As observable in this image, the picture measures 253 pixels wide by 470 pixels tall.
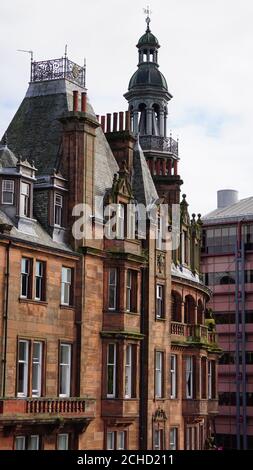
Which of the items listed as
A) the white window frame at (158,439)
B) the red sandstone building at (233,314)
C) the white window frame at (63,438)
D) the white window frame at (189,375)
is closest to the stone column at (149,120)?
the white window frame at (189,375)

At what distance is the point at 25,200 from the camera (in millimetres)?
43031

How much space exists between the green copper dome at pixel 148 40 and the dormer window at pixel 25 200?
3027 centimetres

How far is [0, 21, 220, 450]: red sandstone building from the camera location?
40625 millimetres

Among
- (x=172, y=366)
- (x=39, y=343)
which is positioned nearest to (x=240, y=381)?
(x=172, y=366)

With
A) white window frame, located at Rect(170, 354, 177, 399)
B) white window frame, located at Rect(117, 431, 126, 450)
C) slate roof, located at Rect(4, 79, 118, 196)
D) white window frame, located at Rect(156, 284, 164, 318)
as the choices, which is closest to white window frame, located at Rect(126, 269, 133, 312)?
white window frame, located at Rect(156, 284, 164, 318)

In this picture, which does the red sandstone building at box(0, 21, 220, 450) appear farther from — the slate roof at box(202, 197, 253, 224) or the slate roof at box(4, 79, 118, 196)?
the slate roof at box(202, 197, 253, 224)

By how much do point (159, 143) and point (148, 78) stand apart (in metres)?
5.06

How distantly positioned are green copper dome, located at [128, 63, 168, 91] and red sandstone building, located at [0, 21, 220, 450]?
1259 cm

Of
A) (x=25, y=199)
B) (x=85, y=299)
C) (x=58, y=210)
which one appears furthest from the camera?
(x=58, y=210)

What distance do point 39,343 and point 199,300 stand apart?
20.4 meters

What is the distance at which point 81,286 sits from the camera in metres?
44.4

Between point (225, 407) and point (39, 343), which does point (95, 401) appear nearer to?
point (39, 343)

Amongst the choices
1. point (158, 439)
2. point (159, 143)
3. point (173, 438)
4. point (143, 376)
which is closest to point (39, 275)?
point (143, 376)
